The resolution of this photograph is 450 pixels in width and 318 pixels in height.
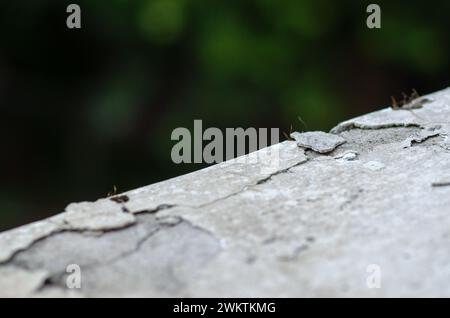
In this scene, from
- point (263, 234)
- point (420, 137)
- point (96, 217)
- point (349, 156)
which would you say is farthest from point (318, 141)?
point (96, 217)

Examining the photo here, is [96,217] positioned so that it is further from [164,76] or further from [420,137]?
[164,76]

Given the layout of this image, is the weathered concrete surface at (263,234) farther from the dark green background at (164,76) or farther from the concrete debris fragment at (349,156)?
the dark green background at (164,76)

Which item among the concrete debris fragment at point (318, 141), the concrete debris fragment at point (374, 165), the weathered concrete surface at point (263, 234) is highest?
the concrete debris fragment at point (318, 141)

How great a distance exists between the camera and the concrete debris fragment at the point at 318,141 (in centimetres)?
163

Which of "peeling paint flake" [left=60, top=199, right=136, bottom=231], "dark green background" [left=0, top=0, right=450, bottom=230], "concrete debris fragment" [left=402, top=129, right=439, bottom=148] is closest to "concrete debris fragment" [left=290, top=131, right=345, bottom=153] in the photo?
"concrete debris fragment" [left=402, top=129, right=439, bottom=148]

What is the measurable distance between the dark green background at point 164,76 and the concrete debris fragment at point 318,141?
6.94 feet

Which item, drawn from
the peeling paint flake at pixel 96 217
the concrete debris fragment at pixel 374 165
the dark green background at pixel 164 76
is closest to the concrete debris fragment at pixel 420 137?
the concrete debris fragment at pixel 374 165

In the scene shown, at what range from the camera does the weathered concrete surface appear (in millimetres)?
1114

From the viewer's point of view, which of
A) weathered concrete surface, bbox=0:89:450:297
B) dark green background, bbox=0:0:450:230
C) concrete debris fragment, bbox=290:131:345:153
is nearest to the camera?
weathered concrete surface, bbox=0:89:450:297

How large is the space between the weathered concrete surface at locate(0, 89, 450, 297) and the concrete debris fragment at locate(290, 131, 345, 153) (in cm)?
3

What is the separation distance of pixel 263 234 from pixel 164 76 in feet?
11.0

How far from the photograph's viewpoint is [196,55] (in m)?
4.18

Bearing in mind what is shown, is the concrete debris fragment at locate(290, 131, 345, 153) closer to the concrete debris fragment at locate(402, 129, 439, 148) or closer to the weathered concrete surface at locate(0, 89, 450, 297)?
the weathered concrete surface at locate(0, 89, 450, 297)

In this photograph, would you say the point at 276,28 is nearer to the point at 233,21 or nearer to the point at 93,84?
the point at 233,21
